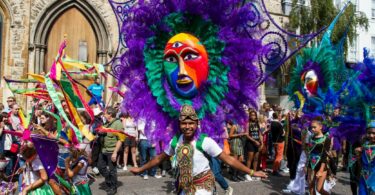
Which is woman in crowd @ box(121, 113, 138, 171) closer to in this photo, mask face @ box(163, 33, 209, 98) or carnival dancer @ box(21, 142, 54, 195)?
carnival dancer @ box(21, 142, 54, 195)

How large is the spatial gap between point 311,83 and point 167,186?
3280mm

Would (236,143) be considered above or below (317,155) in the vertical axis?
below

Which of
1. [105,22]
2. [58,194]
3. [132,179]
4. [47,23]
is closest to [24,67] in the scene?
[47,23]

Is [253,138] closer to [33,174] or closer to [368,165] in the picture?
[368,165]

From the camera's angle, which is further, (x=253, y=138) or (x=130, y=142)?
(x=130, y=142)

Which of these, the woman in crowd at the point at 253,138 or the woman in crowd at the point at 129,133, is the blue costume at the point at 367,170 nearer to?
the woman in crowd at the point at 253,138

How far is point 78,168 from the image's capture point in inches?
202

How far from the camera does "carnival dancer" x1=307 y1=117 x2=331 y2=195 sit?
5.79m

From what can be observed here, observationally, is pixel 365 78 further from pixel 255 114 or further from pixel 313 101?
pixel 255 114

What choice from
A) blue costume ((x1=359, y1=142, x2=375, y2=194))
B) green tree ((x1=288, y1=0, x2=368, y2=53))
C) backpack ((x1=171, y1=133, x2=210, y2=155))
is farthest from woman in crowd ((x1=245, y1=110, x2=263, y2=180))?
green tree ((x1=288, y1=0, x2=368, y2=53))

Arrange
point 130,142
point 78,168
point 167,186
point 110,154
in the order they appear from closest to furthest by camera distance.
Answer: point 78,168, point 110,154, point 167,186, point 130,142

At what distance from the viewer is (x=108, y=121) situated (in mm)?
7281

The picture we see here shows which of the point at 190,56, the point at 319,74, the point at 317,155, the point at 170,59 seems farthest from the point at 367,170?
the point at 170,59

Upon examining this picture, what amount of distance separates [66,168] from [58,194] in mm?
335
